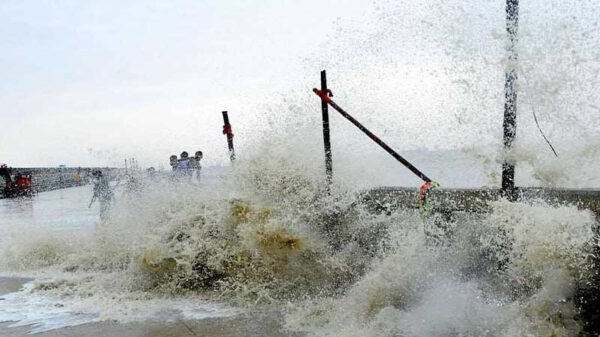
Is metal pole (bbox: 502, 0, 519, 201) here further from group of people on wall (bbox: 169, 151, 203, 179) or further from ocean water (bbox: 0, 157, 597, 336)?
group of people on wall (bbox: 169, 151, 203, 179)

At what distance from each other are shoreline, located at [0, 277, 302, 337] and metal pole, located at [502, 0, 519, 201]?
96.9 inches

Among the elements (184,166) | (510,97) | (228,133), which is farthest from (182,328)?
(184,166)

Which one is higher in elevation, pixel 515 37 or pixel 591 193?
pixel 515 37

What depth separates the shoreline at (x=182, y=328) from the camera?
468 cm

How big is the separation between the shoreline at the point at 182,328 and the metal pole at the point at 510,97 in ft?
8.08

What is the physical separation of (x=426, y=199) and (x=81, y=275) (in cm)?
523

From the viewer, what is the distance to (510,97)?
477 cm

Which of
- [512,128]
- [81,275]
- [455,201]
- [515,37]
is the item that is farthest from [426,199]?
[81,275]

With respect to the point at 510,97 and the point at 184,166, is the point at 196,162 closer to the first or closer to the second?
the point at 184,166

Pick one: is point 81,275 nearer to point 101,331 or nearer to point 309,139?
point 101,331

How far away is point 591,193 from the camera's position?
4523 millimetres

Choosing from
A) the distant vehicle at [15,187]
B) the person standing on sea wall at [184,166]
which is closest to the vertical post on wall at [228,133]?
the person standing on sea wall at [184,166]

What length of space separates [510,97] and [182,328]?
375 cm

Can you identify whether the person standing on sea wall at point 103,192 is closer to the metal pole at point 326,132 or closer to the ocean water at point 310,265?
the ocean water at point 310,265
